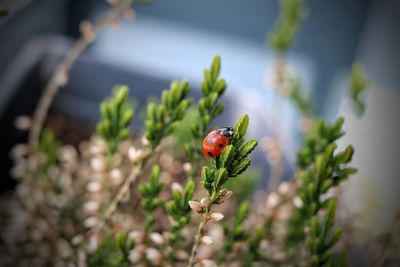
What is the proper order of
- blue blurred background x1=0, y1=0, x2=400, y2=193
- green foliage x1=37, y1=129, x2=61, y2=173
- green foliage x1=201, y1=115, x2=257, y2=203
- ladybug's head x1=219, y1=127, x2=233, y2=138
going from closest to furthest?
green foliage x1=201, y1=115, x2=257, y2=203 → ladybug's head x1=219, y1=127, x2=233, y2=138 → green foliage x1=37, y1=129, x2=61, y2=173 → blue blurred background x1=0, y1=0, x2=400, y2=193

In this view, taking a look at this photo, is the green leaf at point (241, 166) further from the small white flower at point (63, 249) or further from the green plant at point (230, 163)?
the small white flower at point (63, 249)

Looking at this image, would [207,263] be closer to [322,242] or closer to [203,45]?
[322,242]

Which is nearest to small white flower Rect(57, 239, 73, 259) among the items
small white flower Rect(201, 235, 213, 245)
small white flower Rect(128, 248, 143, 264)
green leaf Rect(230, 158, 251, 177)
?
small white flower Rect(128, 248, 143, 264)

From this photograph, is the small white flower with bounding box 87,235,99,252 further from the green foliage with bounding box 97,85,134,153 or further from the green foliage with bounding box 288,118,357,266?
the green foliage with bounding box 288,118,357,266

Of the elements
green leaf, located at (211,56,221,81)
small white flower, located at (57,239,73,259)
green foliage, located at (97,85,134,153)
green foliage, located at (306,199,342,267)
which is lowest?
small white flower, located at (57,239,73,259)

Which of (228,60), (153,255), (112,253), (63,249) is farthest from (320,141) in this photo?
(228,60)

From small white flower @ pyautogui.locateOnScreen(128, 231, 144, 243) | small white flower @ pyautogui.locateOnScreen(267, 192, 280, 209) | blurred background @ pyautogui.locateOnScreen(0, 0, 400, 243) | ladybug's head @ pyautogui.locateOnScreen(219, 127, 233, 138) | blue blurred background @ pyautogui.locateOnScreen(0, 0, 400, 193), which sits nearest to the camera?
ladybug's head @ pyautogui.locateOnScreen(219, 127, 233, 138)
